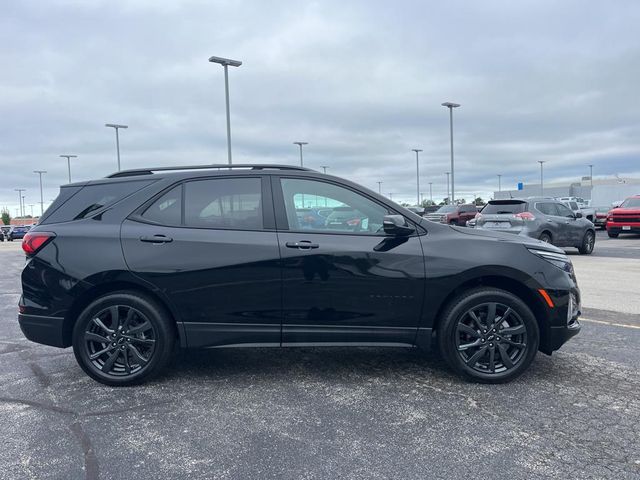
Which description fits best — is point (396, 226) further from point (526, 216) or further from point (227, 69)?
point (227, 69)

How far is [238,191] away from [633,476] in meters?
3.29

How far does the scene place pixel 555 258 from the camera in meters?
4.28

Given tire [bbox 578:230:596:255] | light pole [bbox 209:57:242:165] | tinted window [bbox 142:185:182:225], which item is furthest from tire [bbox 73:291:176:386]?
light pole [bbox 209:57:242:165]

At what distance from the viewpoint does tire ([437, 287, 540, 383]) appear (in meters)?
4.09

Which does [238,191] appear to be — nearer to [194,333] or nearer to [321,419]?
[194,333]

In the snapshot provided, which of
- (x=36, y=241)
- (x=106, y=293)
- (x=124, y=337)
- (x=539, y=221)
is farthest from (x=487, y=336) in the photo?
(x=539, y=221)

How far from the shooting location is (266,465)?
9.55 ft

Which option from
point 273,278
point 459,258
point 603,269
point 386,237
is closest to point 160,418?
point 273,278

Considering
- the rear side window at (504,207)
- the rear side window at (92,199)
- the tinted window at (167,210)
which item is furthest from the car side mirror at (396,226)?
the rear side window at (504,207)

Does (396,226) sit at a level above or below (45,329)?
above

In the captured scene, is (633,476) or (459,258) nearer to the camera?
(633,476)

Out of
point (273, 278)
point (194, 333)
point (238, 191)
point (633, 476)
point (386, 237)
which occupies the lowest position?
point (633, 476)

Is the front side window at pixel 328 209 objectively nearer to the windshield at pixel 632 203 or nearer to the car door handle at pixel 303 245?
the car door handle at pixel 303 245

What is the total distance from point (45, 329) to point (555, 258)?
4.24 m
